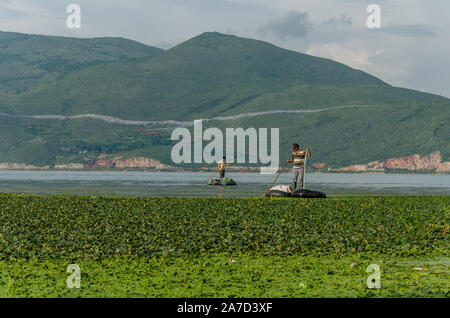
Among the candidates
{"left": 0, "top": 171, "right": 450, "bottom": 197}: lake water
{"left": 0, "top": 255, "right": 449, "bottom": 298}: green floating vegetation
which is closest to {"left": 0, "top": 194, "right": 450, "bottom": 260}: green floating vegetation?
{"left": 0, "top": 255, "right": 449, "bottom": 298}: green floating vegetation

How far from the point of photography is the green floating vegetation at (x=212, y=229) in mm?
17594

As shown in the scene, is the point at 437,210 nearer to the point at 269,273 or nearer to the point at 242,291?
the point at 269,273

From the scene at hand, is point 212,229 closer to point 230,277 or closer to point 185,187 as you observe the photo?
point 230,277

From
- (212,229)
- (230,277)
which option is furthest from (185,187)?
(230,277)

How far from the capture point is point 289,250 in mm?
17547

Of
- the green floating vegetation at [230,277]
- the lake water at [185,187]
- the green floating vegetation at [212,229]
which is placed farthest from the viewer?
the lake water at [185,187]

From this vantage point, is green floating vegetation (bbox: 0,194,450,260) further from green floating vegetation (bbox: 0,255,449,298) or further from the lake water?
the lake water

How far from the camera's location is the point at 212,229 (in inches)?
848

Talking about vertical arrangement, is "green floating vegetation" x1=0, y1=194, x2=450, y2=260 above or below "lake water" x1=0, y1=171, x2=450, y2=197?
above

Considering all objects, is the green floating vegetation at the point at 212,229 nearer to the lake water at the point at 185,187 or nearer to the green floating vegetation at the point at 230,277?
the green floating vegetation at the point at 230,277

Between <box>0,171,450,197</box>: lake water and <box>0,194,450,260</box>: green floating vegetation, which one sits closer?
<box>0,194,450,260</box>: green floating vegetation

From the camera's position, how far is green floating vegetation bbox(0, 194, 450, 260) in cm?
1759

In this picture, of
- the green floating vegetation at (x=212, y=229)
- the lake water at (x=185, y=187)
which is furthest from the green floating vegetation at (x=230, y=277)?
the lake water at (x=185, y=187)
